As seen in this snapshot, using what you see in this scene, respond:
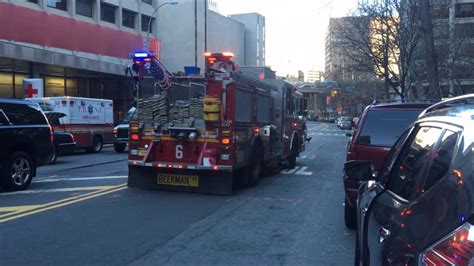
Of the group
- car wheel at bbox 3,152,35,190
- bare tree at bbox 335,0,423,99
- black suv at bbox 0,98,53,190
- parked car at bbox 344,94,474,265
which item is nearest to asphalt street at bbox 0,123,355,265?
car wheel at bbox 3,152,35,190

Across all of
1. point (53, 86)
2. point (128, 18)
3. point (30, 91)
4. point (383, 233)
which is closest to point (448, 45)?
point (30, 91)

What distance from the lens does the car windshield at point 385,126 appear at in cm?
717

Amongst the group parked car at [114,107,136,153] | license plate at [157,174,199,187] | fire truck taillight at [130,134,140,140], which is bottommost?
license plate at [157,174,199,187]

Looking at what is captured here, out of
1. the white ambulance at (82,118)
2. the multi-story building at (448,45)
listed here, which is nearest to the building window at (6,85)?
the white ambulance at (82,118)

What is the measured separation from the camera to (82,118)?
70.4 ft

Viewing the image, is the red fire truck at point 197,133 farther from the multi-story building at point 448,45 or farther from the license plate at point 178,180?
the multi-story building at point 448,45

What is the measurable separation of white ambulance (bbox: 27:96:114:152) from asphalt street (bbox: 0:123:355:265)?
30.3 ft

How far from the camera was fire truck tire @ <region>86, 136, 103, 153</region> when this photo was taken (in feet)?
72.3

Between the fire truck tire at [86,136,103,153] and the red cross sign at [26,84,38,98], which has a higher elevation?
the red cross sign at [26,84,38,98]

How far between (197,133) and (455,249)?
8429 mm

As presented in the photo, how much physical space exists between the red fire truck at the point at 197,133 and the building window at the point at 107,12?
101 feet

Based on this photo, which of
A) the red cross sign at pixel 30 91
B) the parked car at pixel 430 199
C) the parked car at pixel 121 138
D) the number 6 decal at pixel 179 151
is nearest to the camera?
the parked car at pixel 430 199

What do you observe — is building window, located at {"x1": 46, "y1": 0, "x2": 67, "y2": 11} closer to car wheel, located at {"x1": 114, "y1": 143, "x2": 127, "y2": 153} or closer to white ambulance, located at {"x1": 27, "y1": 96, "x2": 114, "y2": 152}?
white ambulance, located at {"x1": 27, "y1": 96, "x2": 114, "y2": 152}

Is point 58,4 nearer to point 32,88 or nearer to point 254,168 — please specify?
point 32,88
